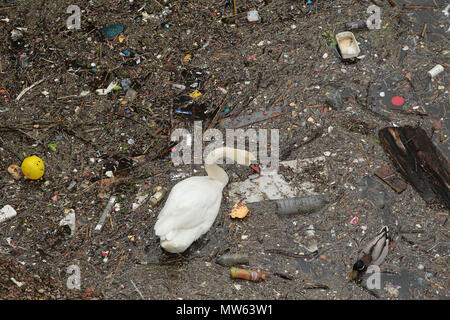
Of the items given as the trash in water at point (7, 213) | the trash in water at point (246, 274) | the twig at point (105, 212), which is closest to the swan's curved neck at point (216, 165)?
the trash in water at point (246, 274)

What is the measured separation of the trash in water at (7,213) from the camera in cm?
403

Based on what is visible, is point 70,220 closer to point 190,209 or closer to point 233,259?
point 190,209

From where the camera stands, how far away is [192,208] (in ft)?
11.8

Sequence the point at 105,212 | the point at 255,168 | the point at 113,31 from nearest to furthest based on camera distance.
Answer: the point at 105,212, the point at 255,168, the point at 113,31

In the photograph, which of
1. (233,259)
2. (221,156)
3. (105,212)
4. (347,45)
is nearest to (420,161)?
(347,45)

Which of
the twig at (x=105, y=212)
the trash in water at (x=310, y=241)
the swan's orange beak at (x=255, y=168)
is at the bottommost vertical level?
the trash in water at (x=310, y=241)

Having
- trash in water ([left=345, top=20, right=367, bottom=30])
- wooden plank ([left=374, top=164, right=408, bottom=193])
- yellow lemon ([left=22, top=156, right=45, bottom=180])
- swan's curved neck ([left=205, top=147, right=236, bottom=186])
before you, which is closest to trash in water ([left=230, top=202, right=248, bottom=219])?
swan's curved neck ([left=205, top=147, right=236, bottom=186])

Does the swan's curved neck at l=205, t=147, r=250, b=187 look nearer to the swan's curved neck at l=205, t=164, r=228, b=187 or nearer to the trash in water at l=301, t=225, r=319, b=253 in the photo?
the swan's curved neck at l=205, t=164, r=228, b=187

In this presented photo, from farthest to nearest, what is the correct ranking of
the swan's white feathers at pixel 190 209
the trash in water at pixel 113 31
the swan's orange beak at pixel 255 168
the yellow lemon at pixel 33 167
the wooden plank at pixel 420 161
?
the trash in water at pixel 113 31, the swan's orange beak at pixel 255 168, the yellow lemon at pixel 33 167, the wooden plank at pixel 420 161, the swan's white feathers at pixel 190 209

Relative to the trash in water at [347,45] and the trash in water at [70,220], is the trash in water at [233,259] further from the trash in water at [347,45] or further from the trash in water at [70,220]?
the trash in water at [347,45]

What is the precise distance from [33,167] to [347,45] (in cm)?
378

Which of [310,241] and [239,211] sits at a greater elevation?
[239,211]

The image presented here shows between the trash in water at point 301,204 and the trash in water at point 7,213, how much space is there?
2543mm
